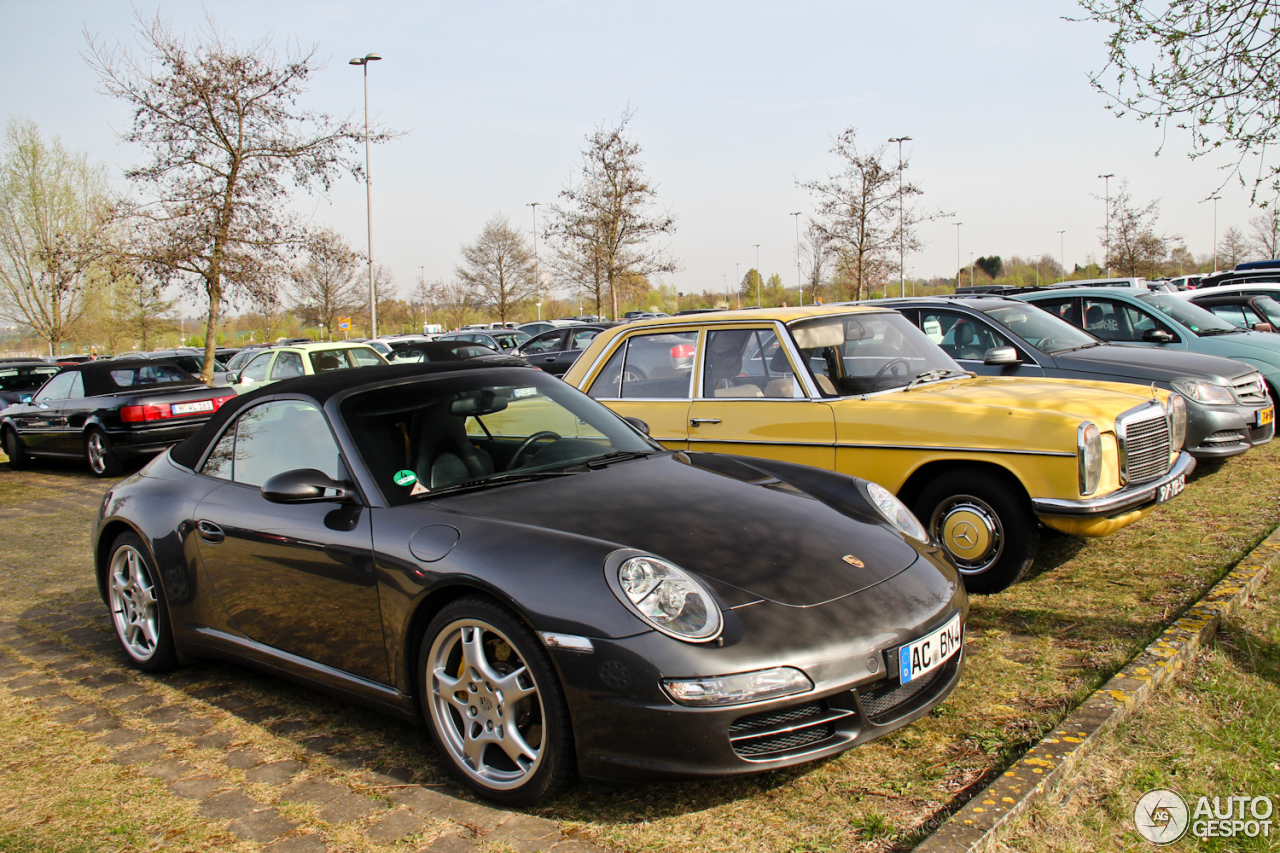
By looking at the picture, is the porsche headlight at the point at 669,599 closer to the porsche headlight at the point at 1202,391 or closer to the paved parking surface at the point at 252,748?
the paved parking surface at the point at 252,748

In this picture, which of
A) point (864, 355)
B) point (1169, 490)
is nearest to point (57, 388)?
point (864, 355)

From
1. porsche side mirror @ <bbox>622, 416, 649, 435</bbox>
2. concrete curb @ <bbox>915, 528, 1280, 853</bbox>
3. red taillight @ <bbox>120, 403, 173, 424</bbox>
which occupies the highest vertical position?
porsche side mirror @ <bbox>622, 416, 649, 435</bbox>

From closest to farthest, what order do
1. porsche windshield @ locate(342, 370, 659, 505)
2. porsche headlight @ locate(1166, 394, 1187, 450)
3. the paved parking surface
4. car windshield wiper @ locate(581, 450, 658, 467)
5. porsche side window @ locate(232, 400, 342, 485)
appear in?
the paved parking surface
porsche windshield @ locate(342, 370, 659, 505)
porsche side window @ locate(232, 400, 342, 485)
car windshield wiper @ locate(581, 450, 658, 467)
porsche headlight @ locate(1166, 394, 1187, 450)

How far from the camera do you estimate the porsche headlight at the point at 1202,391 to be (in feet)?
23.9

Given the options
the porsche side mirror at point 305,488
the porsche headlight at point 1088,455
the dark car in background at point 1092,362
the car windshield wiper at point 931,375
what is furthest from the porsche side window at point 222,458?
the dark car in background at point 1092,362

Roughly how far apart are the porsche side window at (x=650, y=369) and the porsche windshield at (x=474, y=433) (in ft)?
5.48

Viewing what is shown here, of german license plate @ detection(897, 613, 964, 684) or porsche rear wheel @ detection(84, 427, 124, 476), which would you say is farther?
porsche rear wheel @ detection(84, 427, 124, 476)

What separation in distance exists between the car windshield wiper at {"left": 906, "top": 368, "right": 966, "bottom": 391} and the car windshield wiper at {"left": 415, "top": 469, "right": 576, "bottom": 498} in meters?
2.79

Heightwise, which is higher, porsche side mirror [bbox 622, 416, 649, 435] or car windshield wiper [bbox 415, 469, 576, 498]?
porsche side mirror [bbox 622, 416, 649, 435]

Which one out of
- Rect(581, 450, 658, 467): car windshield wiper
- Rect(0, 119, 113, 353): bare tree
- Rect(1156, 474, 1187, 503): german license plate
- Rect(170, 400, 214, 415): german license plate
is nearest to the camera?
Rect(581, 450, 658, 467): car windshield wiper

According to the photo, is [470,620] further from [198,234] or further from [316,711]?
[198,234]

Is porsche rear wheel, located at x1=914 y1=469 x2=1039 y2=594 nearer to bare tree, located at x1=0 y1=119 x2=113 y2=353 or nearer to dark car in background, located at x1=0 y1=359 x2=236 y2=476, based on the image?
dark car in background, located at x1=0 y1=359 x2=236 y2=476

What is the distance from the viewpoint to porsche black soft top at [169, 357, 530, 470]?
3.88m

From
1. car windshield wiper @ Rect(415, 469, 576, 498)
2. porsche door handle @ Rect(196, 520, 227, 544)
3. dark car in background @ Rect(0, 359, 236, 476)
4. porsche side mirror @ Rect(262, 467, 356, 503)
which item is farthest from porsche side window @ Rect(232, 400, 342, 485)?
dark car in background @ Rect(0, 359, 236, 476)
